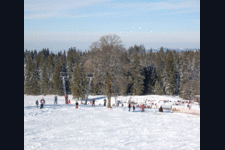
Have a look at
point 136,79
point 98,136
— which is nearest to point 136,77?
point 136,79

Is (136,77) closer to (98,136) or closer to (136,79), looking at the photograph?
(136,79)

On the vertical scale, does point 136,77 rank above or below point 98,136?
above

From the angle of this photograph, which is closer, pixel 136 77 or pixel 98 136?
pixel 98 136

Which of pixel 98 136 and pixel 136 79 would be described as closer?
pixel 98 136

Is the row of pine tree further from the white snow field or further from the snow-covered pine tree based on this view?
the white snow field

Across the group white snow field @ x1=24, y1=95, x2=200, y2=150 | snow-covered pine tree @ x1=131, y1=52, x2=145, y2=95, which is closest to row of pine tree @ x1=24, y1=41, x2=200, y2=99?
snow-covered pine tree @ x1=131, y1=52, x2=145, y2=95

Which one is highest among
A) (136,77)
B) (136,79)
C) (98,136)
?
(136,77)

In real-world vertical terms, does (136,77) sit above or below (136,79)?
above

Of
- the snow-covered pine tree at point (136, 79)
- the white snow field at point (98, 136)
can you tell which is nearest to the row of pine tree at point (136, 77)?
the snow-covered pine tree at point (136, 79)

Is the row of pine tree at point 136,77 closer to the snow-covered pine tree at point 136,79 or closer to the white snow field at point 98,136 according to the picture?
the snow-covered pine tree at point 136,79
